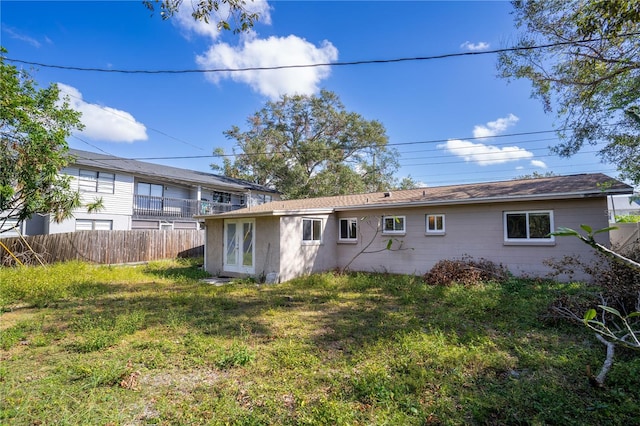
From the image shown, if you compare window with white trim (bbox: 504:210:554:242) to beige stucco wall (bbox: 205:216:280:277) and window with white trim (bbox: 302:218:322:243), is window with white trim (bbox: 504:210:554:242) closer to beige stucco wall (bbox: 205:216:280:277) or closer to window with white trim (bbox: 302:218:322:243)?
window with white trim (bbox: 302:218:322:243)

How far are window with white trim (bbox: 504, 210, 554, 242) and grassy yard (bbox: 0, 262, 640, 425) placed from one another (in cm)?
196

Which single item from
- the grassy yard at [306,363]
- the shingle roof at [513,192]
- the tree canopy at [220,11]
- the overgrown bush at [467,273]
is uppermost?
the tree canopy at [220,11]

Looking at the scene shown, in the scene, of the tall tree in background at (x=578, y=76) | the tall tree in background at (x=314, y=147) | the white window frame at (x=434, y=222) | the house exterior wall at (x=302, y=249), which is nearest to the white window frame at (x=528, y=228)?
the white window frame at (x=434, y=222)

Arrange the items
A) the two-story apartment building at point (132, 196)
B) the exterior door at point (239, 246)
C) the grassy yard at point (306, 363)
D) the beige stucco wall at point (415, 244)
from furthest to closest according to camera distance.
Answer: the two-story apartment building at point (132, 196) < the exterior door at point (239, 246) < the beige stucco wall at point (415, 244) < the grassy yard at point (306, 363)

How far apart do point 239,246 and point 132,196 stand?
35.5ft

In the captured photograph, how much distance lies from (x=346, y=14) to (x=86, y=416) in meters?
10.1

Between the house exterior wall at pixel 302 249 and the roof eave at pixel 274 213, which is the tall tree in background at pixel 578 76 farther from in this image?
the house exterior wall at pixel 302 249

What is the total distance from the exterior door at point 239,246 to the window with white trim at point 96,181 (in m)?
10.0

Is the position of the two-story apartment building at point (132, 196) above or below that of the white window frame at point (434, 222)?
above

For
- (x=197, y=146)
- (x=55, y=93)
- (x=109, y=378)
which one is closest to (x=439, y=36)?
(x=109, y=378)

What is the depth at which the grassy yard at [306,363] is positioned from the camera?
3.07 m

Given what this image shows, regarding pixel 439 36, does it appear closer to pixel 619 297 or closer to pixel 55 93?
pixel 619 297

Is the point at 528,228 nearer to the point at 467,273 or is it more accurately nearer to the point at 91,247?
the point at 467,273

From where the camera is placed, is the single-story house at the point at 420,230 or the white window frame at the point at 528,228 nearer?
the single-story house at the point at 420,230
